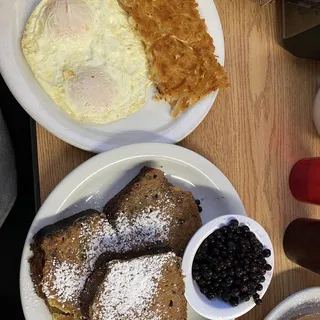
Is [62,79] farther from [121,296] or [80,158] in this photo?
[121,296]

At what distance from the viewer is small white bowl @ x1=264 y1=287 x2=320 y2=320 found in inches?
57.1

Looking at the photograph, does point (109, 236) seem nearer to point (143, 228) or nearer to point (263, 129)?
point (143, 228)

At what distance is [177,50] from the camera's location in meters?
1.36

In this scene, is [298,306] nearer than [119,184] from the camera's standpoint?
No

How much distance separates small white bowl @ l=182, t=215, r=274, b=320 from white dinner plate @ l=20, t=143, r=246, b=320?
0.39 feet

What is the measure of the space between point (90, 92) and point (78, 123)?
0.30 ft

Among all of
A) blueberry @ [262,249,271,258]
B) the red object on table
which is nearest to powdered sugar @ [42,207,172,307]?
blueberry @ [262,249,271,258]

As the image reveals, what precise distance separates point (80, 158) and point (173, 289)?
0.41m

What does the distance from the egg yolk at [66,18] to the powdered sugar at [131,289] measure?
22.2 inches

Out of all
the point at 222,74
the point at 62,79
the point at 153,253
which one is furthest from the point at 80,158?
the point at 222,74

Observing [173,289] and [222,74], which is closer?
[173,289]

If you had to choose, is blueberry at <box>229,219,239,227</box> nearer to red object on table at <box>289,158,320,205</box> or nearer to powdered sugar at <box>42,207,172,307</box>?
→ powdered sugar at <box>42,207,172,307</box>

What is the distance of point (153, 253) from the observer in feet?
4.07

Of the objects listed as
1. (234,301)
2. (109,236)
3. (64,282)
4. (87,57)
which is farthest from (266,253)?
(87,57)
